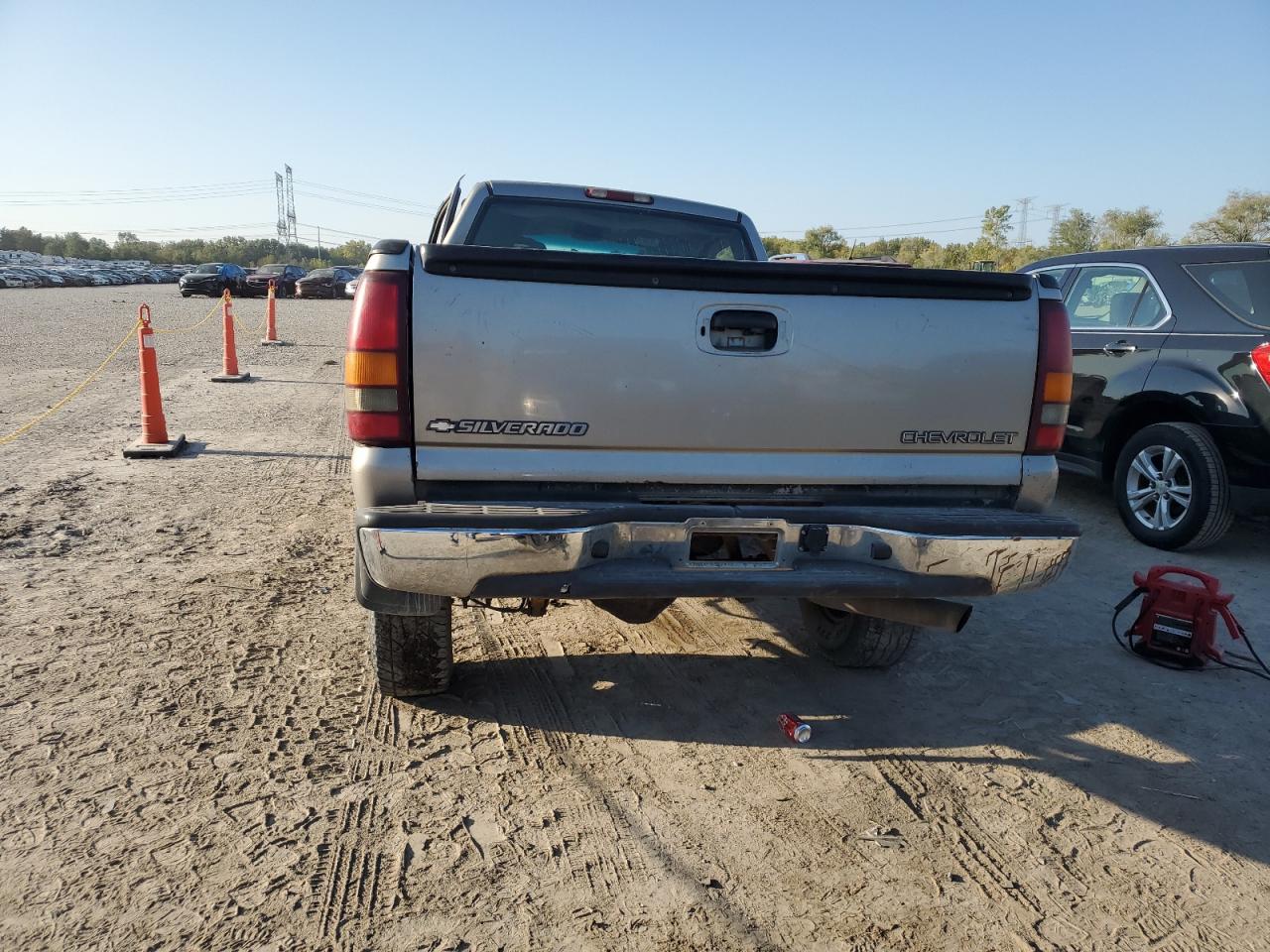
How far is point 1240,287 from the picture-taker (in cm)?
559

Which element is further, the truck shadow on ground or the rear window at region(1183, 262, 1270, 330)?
the rear window at region(1183, 262, 1270, 330)

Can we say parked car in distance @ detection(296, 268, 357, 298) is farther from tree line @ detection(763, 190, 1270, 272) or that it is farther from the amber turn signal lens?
the amber turn signal lens

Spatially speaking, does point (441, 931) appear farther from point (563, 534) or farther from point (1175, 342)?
point (1175, 342)

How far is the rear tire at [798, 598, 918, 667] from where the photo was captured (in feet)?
12.7

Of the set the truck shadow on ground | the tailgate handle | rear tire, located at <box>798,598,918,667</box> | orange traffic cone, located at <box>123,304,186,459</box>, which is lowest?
the truck shadow on ground

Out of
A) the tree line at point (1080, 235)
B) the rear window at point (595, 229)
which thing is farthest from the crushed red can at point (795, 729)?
the tree line at point (1080, 235)

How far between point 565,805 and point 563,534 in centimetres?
88

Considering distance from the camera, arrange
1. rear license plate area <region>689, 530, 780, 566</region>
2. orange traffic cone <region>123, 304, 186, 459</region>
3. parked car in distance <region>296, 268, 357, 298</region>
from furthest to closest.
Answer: parked car in distance <region>296, 268, 357, 298</region>
orange traffic cone <region>123, 304, 186, 459</region>
rear license plate area <region>689, 530, 780, 566</region>

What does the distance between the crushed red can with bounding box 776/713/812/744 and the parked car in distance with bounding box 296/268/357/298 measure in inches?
1602

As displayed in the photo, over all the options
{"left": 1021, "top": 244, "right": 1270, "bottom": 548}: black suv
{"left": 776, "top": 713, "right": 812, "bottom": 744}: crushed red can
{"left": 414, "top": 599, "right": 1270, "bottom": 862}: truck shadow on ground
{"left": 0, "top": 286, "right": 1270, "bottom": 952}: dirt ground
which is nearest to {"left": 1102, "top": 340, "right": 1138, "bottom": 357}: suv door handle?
{"left": 1021, "top": 244, "right": 1270, "bottom": 548}: black suv

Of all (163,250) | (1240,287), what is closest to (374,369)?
(1240,287)

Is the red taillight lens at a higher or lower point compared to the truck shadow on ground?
higher

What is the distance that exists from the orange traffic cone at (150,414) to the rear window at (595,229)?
4234 mm

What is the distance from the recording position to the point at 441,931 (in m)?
2.28
